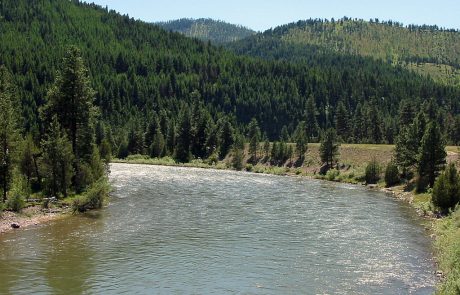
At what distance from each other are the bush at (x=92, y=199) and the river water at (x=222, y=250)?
147 cm

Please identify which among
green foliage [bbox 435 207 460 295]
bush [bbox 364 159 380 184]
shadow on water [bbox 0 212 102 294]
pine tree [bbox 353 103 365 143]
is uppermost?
pine tree [bbox 353 103 365 143]

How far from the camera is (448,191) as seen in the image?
2242 inches

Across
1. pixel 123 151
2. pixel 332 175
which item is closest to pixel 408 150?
pixel 332 175

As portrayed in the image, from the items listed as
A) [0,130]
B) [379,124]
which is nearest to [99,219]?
[0,130]

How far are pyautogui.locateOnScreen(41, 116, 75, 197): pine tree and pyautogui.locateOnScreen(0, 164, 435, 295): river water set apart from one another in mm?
5990

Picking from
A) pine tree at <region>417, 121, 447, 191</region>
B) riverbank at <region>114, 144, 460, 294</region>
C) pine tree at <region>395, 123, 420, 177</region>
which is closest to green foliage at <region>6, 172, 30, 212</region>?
riverbank at <region>114, 144, 460, 294</region>

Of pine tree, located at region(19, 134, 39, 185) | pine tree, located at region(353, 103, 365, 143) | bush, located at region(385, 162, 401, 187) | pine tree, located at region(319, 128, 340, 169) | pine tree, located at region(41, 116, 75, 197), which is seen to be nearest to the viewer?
pine tree, located at region(41, 116, 75, 197)

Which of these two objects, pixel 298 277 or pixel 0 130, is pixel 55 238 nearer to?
pixel 0 130

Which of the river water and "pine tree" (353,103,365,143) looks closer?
the river water

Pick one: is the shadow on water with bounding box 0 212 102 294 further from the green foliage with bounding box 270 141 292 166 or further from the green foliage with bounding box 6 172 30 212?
the green foliage with bounding box 270 141 292 166

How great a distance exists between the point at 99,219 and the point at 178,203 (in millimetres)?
14512

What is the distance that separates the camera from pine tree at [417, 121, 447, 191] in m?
75.6

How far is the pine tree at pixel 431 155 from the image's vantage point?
75.6 m

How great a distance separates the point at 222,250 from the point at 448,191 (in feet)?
95.4
